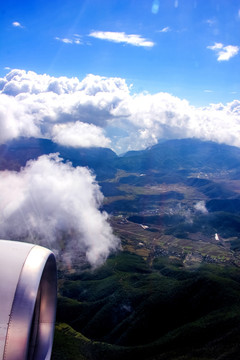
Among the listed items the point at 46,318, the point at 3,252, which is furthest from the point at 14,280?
the point at 46,318

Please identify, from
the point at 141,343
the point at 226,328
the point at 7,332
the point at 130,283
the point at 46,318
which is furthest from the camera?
the point at 130,283

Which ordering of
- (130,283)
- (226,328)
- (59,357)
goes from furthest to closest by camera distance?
(130,283), (226,328), (59,357)

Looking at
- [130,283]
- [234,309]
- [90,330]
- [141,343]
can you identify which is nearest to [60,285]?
[130,283]

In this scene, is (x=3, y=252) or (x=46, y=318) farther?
(x=46, y=318)

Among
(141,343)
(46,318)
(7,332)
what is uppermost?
(7,332)

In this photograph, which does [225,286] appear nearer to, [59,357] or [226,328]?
→ [226,328]

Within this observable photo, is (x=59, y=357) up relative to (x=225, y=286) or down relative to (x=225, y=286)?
down

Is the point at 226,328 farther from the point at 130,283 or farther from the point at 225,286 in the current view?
the point at 130,283
